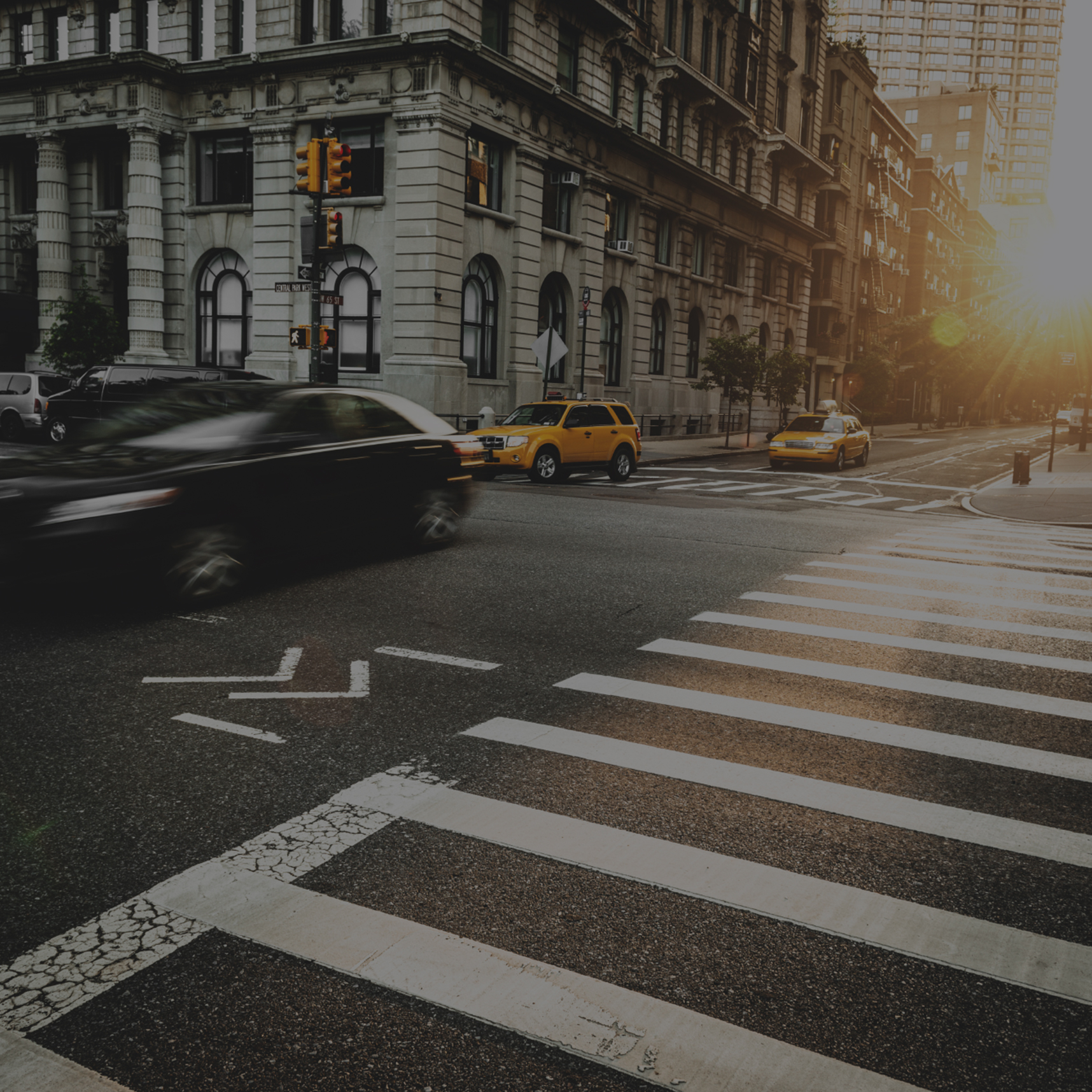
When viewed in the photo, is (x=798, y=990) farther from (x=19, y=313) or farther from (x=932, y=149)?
(x=932, y=149)

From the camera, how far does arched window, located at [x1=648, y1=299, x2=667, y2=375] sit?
4462 centimetres

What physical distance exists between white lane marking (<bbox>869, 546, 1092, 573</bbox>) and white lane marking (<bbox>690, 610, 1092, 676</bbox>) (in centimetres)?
433

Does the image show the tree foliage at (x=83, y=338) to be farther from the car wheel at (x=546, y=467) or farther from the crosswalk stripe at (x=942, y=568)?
the crosswalk stripe at (x=942, y=568)

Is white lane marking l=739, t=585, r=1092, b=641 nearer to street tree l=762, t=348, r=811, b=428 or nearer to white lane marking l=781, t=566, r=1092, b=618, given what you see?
white lane marking l=781, t=566, r=1092, b=618

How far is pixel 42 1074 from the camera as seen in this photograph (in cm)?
260

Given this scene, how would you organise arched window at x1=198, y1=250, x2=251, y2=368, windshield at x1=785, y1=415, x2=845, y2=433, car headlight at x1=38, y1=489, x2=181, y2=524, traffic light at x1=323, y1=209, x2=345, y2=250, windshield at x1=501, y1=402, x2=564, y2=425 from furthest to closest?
arched window at x1=198, y1=250, x2=251, y2=368
windshield at x1=785, y1=415, x2=845, y2=433
windshield at x1=501, y1=402, x2=564, y2=425
traffic light at x1=323, y1=209, x2=345, y2=250
car headlight at x1=38, y1=489, x2=181, y2=524

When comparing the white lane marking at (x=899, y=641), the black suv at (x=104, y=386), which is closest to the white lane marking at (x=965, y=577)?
the white lane marking at (x=899, y=641)

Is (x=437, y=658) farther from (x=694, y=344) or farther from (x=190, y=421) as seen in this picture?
(x=694, y=344)

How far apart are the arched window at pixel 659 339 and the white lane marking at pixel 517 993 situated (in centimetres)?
4192

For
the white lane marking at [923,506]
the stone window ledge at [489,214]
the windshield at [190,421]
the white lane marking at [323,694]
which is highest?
the stone window ledge at [489,214]

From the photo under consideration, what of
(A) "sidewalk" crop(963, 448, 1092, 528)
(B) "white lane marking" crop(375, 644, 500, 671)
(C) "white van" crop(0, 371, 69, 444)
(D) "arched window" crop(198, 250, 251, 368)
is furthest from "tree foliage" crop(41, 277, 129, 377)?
(B) "white lane marking" crop(375, 644, 500, 671)

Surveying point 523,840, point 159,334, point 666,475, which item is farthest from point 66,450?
point 159,334

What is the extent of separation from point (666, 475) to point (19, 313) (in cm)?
2468

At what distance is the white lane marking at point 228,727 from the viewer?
517cm
